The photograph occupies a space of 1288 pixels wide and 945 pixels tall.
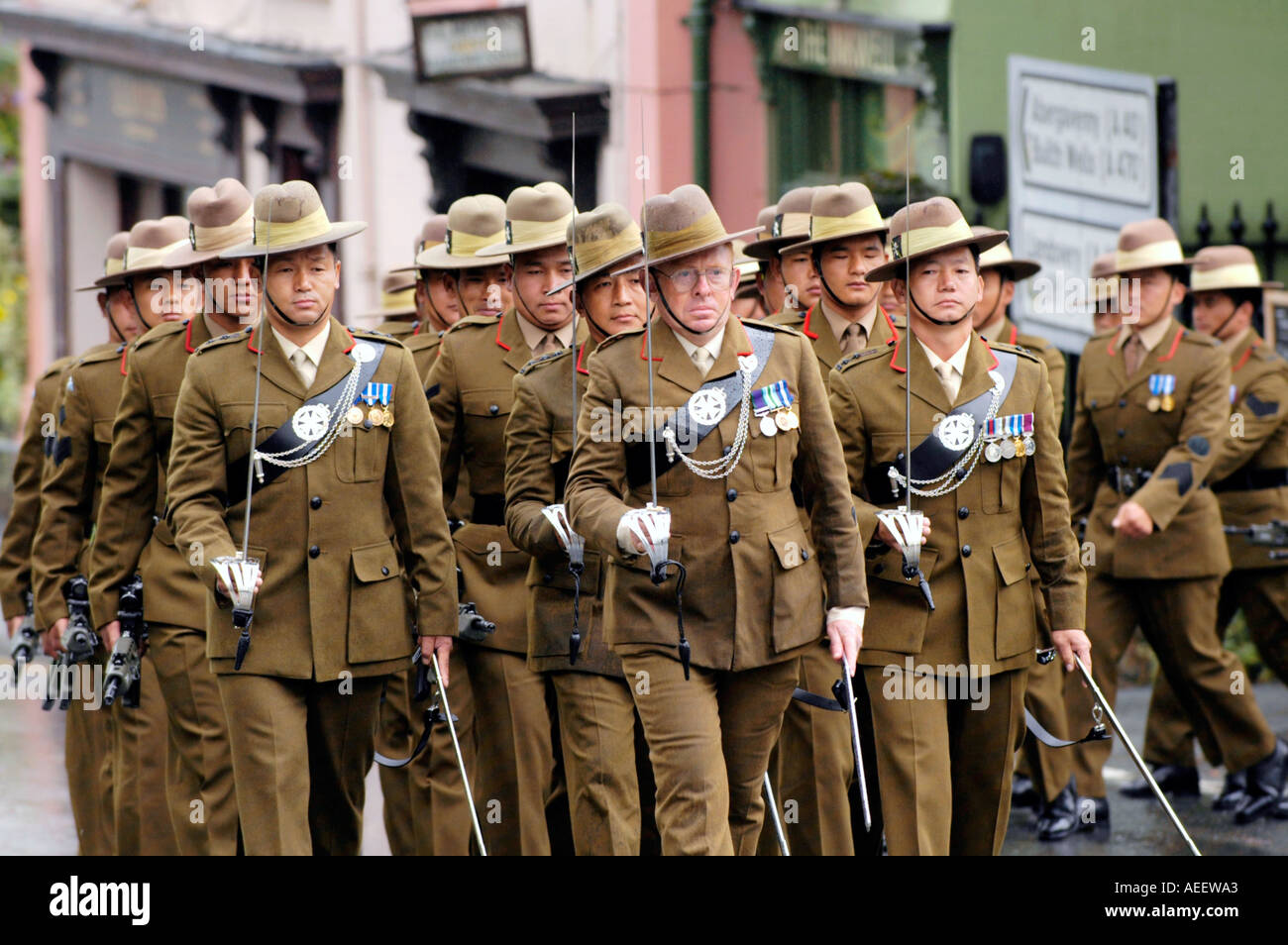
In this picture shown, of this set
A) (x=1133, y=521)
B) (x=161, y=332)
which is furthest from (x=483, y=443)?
(x=1133, y=521)

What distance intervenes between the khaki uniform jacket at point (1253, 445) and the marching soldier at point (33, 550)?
4.67 meters

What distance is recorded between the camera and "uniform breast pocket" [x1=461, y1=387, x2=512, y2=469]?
25.8ft

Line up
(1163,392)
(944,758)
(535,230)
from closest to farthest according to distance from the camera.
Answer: (944,758)
(535,230)
(1163,392)

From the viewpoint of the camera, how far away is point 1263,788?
970 centimetres

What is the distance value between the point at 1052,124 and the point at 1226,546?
4.86m

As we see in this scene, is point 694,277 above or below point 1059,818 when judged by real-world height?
above

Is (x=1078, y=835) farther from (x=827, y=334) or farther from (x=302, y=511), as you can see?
(x=302, y=511)

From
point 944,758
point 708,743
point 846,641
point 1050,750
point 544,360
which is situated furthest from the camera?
point 1050,750

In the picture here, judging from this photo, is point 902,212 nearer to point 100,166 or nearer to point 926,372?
point 926,372

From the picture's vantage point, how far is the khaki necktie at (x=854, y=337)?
811cm

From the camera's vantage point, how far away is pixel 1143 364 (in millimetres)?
9609

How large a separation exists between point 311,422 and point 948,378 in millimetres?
Answer: 1896

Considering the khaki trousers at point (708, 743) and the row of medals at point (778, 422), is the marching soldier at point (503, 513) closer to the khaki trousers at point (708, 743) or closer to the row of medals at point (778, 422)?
the khaki trousers at point (708, 743)
